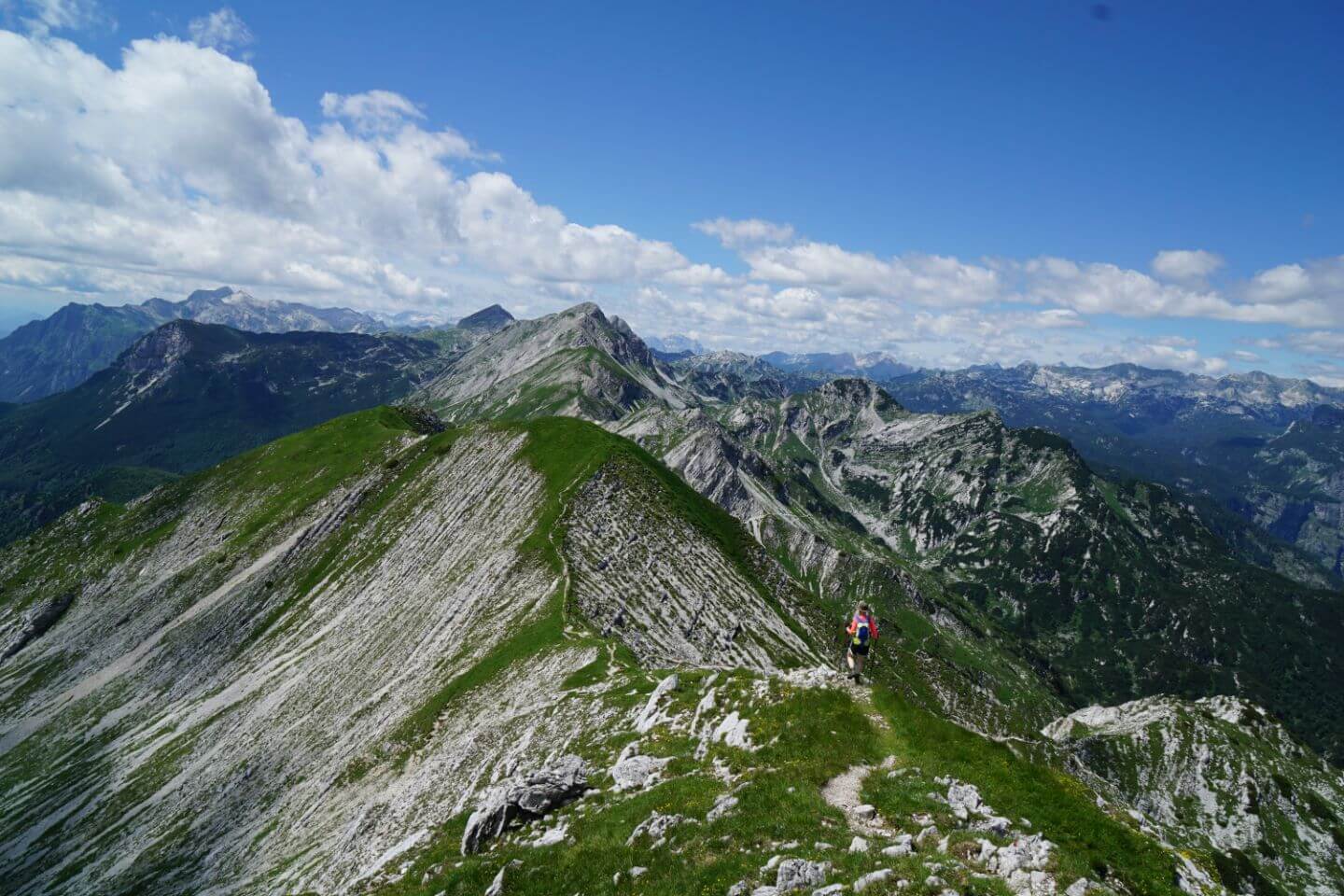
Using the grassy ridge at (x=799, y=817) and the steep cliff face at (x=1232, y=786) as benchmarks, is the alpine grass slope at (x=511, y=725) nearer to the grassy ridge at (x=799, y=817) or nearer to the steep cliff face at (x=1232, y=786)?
the grassy ridge at (x=799, y=817)

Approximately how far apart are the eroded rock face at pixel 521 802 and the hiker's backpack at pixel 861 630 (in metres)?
16.0

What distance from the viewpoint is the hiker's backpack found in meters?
32.9

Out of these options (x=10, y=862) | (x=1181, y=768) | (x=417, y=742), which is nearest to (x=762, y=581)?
(x=417, y=742)

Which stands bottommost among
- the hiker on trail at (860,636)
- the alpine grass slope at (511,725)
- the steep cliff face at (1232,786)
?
the steep cliff face at (1232,786)

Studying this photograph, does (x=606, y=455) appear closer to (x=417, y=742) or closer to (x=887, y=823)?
(x=417, y=742)

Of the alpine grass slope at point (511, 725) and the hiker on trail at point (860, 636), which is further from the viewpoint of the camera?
the hiker on trail at point (860, 636)

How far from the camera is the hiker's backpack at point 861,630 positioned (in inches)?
1297

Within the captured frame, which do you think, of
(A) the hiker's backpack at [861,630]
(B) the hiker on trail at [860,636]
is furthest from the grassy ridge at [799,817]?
(A) the hiker's backpack at [861,630]

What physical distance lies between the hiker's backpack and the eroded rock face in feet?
52.6

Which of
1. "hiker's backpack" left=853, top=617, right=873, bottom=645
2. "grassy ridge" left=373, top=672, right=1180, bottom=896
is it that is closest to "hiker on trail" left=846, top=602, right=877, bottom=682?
"hiker's backpack" left=853, top=617, right=873, bottom=645

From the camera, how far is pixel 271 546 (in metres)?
119

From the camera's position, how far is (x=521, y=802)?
103 feet

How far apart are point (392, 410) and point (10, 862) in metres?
110

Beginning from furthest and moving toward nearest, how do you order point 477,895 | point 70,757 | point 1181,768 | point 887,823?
1. point 1181,768
2. point 70,757
3. point 477,895
4. point 887,823
